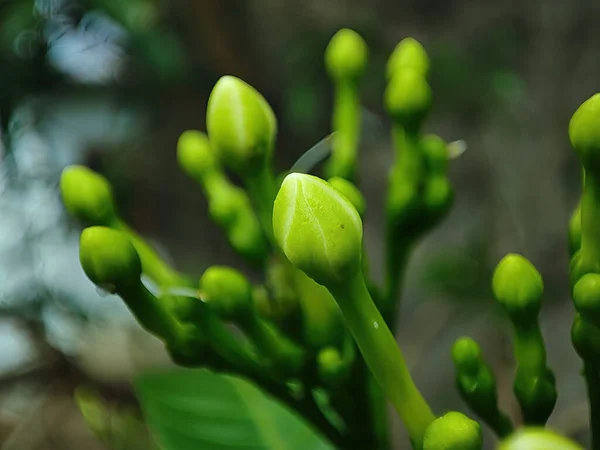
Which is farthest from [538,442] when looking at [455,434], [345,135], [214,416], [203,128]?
[203,128]

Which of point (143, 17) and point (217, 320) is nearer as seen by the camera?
point (217, 320)

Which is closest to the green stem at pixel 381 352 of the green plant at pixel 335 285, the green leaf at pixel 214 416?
the green plant at pixel 335 285

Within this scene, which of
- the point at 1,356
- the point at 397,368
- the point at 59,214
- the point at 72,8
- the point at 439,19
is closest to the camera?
the point at 397,368

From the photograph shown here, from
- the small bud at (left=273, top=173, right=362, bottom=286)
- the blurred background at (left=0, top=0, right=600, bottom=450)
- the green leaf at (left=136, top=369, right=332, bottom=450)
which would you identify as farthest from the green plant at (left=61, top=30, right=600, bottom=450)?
the blurred background at (left=0, top=0, right=600, bottom=450)

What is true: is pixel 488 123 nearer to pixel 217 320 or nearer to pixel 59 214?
pixel 59 214

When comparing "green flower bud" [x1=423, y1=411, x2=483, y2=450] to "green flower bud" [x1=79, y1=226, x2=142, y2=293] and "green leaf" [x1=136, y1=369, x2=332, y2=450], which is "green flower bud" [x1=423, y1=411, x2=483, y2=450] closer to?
"green flower bud" [x1=79, y1=226, x2=142, y2=293]

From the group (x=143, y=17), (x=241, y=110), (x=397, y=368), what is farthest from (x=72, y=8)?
(x=397, y=368)

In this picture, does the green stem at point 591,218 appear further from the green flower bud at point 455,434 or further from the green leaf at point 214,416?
the green leaf at point 214,416
